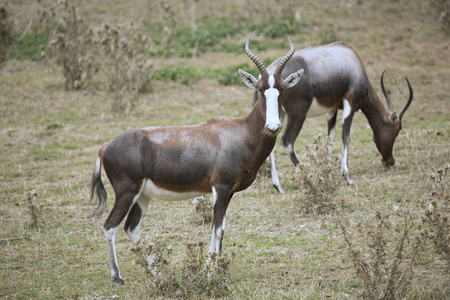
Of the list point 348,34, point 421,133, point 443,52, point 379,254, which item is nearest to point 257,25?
point 348,34

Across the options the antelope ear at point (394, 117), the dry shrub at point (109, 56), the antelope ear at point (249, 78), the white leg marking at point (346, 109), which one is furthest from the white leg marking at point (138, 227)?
the dry shrub at point (109, 56)

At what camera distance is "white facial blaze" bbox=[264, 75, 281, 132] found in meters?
5.55

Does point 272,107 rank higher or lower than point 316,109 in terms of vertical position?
higher

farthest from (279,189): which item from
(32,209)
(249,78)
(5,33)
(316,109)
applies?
(5,33)

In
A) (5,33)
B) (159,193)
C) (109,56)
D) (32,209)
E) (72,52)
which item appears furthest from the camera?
(5,33)

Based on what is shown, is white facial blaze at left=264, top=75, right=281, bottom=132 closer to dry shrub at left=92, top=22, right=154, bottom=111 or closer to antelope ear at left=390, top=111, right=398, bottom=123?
antelope ear at left=390, top=111, right=398, bottom=123

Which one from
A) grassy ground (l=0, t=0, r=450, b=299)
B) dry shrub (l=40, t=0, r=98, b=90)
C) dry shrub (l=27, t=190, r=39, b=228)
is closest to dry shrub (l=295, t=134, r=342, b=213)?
grassy ground (l=0, t=0, r=450, b=299)

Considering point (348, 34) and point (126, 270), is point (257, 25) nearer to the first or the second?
point (348, 34)

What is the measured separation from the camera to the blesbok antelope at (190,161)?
579 centimetres

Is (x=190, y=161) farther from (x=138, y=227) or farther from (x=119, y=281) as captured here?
(x=119, y=281)

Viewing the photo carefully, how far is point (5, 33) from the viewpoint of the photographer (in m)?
15.9

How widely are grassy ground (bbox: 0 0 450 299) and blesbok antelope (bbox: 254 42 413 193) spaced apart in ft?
1.68

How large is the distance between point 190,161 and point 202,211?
6.03 feet

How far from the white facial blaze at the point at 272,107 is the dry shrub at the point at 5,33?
1191cm
